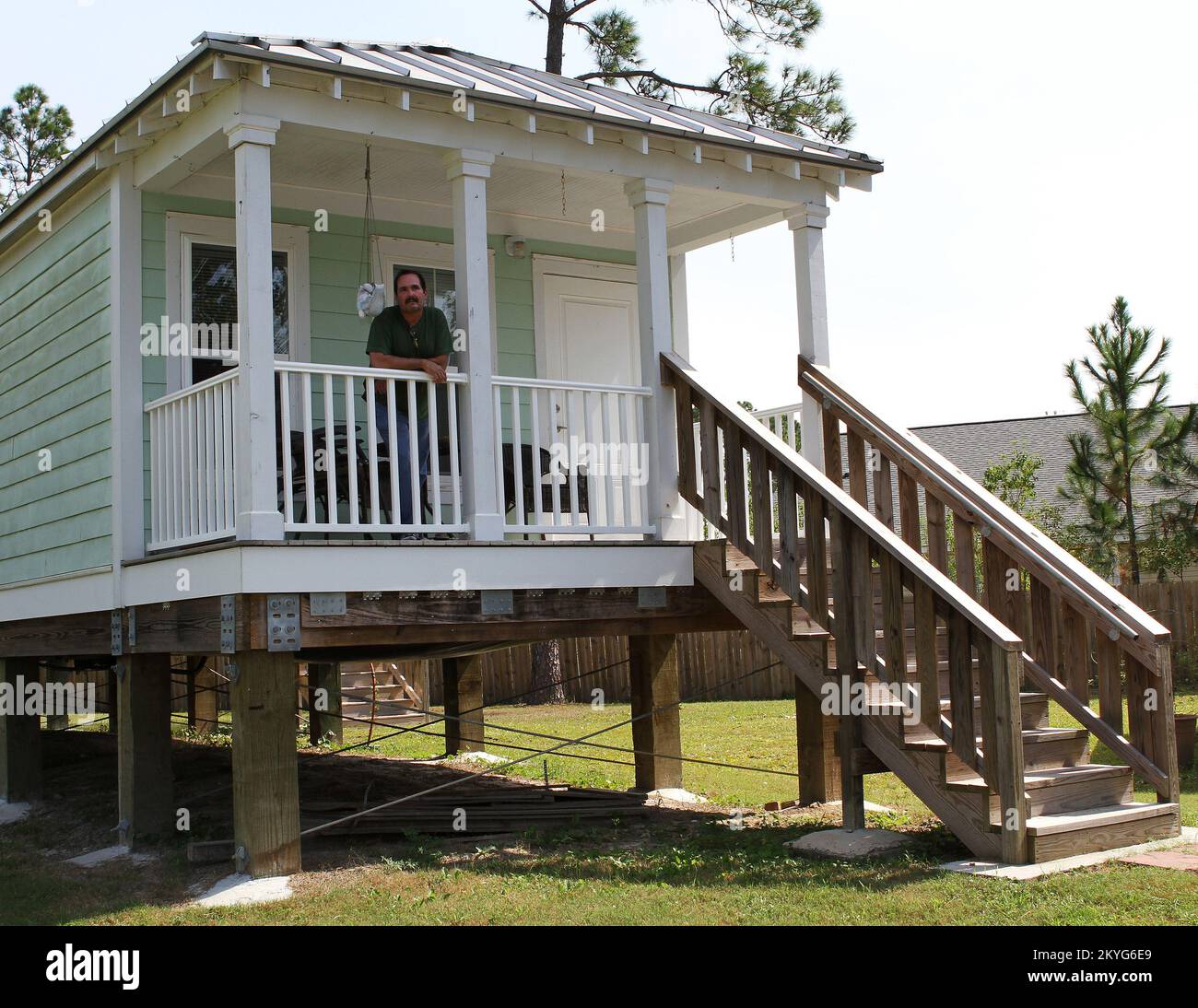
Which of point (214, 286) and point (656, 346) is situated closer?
point (656, 346)

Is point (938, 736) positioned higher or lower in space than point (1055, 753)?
higher

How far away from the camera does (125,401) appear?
7.76m

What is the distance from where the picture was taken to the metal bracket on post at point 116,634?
314 inches

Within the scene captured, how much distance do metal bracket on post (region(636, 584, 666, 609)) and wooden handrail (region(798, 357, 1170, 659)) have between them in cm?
155

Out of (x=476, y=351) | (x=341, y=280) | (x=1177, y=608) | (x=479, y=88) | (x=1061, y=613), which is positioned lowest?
(x=1177, y=608)

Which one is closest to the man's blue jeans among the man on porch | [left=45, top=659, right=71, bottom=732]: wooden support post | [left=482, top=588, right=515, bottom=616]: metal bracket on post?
the man on porch

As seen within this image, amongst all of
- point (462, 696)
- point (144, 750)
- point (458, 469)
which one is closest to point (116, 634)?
point (144, 750)

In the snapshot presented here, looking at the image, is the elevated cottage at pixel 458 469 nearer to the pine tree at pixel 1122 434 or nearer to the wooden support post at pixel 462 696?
the wooden support post at pixel 462 696

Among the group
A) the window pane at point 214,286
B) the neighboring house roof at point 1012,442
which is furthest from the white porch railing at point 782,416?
the neighboring house roof at point 1012,442

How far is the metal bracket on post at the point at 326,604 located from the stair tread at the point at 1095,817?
3.39 m

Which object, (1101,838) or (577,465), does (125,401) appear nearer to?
(577,465)

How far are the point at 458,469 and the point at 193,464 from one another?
143 cm

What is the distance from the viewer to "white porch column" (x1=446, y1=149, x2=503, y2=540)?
23.9ft

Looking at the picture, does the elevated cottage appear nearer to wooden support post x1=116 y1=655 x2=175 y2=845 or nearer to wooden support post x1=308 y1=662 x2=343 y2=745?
wooden support post x1=116 y1=655 x2=175 y2=845
